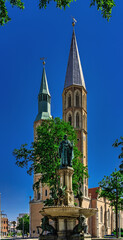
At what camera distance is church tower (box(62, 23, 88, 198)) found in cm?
7112

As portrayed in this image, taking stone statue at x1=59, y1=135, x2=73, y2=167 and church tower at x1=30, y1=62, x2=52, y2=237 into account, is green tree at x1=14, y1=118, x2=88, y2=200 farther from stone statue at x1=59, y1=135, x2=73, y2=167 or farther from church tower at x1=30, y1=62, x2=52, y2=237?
church tower at x1=30, y1=62, x2=52, y2=237

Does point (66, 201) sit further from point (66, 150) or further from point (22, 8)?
point (22, 8)

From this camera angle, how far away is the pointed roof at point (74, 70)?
247 ft

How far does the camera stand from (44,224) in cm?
1938

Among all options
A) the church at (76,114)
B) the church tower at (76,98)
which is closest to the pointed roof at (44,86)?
the church at (76,114)

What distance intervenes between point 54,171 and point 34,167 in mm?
2835

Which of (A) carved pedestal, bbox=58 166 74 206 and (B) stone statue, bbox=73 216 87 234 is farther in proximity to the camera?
(A) carved pedestal, bbox=58 166 74 206

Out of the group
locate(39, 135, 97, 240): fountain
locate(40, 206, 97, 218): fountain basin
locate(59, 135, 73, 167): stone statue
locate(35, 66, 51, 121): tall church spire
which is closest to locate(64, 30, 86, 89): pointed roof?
locate(35, 66, 51, 121): tall church spire

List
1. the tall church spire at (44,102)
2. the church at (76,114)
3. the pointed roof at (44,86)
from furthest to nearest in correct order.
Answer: the pointed roof at (44,86) → the tall church spire at (44,102) → the church at (76,114)

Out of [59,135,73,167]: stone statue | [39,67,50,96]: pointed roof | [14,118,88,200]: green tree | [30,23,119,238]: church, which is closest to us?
[59,135,73,167]: stone statue

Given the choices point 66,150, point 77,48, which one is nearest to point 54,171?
point 66,150

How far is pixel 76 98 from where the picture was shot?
74.2m

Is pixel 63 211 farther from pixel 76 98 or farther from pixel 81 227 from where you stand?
pixel 76 98

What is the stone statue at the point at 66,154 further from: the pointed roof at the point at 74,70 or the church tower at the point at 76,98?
the pointed roof at the point at 74,70
